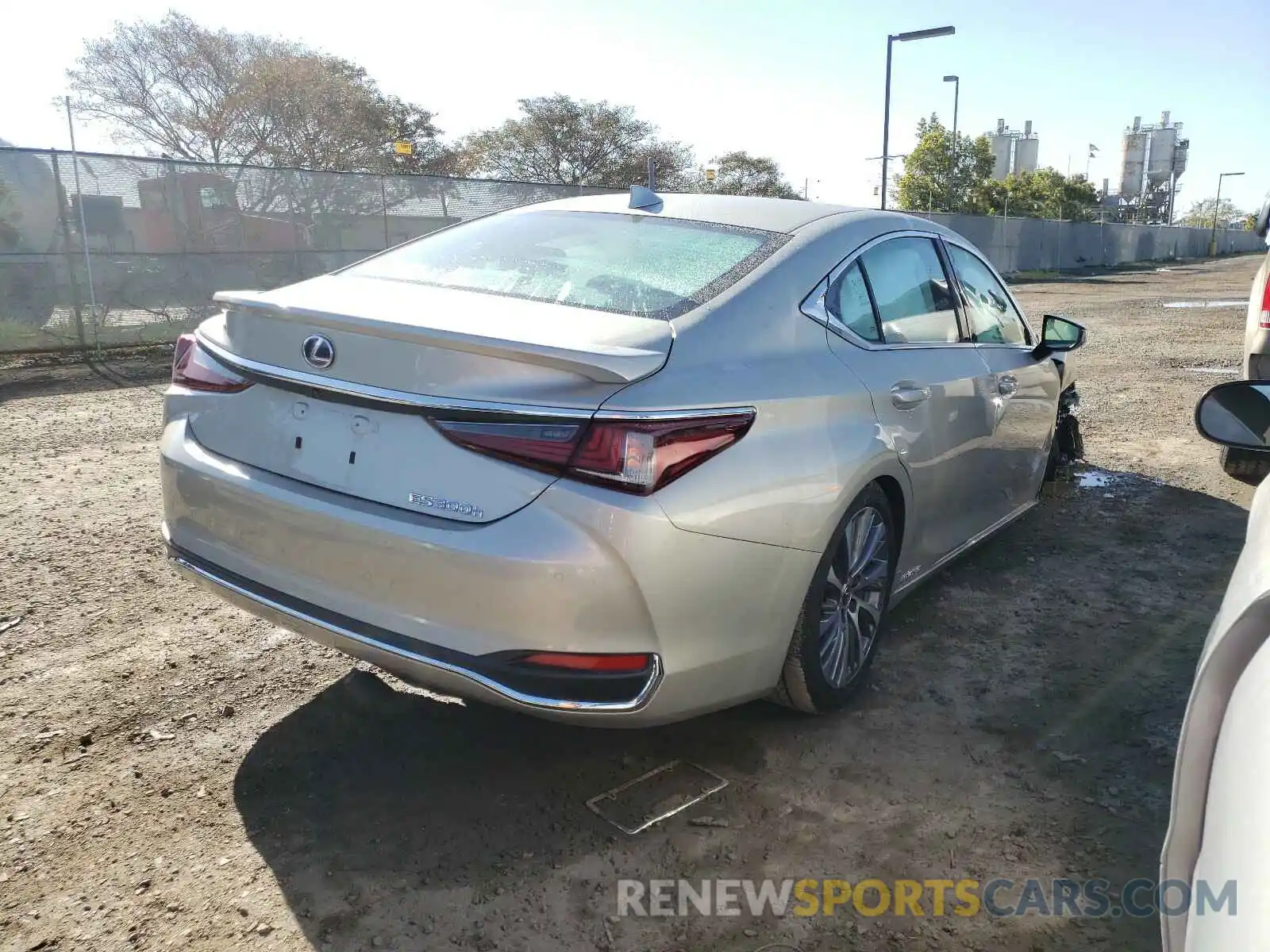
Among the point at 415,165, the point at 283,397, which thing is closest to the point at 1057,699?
the point at 283,397

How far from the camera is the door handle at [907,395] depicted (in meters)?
3.33

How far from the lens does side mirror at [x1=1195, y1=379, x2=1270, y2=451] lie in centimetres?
208

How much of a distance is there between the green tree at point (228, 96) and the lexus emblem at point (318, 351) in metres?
37.6

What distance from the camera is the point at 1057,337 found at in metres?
4.83

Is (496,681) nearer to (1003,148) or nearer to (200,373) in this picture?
(200,373)

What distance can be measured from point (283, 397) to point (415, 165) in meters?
43.4

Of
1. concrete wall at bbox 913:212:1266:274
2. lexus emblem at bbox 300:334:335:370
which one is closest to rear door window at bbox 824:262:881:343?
lexus emblem at bbox 300:334:335:370

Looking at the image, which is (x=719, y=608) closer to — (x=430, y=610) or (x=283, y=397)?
(x=430, y=610)

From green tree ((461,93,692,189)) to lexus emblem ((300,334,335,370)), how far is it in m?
44.3

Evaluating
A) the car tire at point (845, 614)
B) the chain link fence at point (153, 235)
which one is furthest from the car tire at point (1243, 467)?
the chain link fence at point (153, 235)

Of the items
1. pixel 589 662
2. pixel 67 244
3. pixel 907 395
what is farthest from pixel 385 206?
pixel 589 662

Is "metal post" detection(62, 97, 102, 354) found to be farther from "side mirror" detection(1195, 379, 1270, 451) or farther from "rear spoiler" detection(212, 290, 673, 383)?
"side mirror" detection(1195, 379, 1270, 451)

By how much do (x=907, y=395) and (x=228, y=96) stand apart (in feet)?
133

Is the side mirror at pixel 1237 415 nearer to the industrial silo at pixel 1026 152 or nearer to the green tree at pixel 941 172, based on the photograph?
the green tree at pixel 941 172
